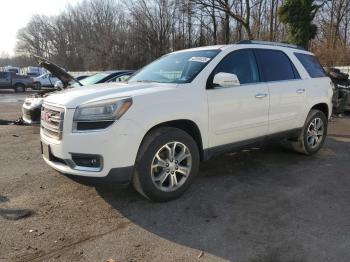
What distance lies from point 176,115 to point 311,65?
3.38 m

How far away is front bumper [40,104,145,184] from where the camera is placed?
3.86m

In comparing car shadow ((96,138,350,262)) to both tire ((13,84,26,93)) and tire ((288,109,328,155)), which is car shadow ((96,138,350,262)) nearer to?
tire ((288,109,328,155))

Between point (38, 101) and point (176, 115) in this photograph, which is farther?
point (38, 101)

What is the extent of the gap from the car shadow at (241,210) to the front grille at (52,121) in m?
1.03

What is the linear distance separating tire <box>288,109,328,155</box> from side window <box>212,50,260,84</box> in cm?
164

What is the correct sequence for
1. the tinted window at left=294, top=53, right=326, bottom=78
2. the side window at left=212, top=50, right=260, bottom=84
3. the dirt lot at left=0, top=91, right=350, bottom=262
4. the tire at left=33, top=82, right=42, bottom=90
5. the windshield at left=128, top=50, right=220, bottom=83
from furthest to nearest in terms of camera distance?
the tire at left=33, top=82, right=42, bottom=90 < the tinted window at left=294, top=53, right=326, bottom=78 < the side window at left=212, top=50, right=260, bottom=84 < the windshield at left=128, top=50, right=220, bottom=83 < the dirt lot at left=0, top=91, right=350, bottom=262

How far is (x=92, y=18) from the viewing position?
5909 centimetres

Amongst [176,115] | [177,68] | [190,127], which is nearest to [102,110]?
[176,115]

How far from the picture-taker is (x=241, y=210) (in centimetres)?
427

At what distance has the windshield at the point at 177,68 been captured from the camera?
477 cm

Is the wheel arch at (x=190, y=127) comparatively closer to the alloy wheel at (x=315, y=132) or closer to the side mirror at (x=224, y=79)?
the side mirror at (x=224, y=79)

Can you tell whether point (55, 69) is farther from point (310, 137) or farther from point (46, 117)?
point (310, 137)

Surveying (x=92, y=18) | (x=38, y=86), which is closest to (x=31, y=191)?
(x=38, y=86)

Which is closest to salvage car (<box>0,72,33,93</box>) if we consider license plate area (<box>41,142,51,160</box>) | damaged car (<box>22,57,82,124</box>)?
damaged car (<box>22,57,82,124</box>)
